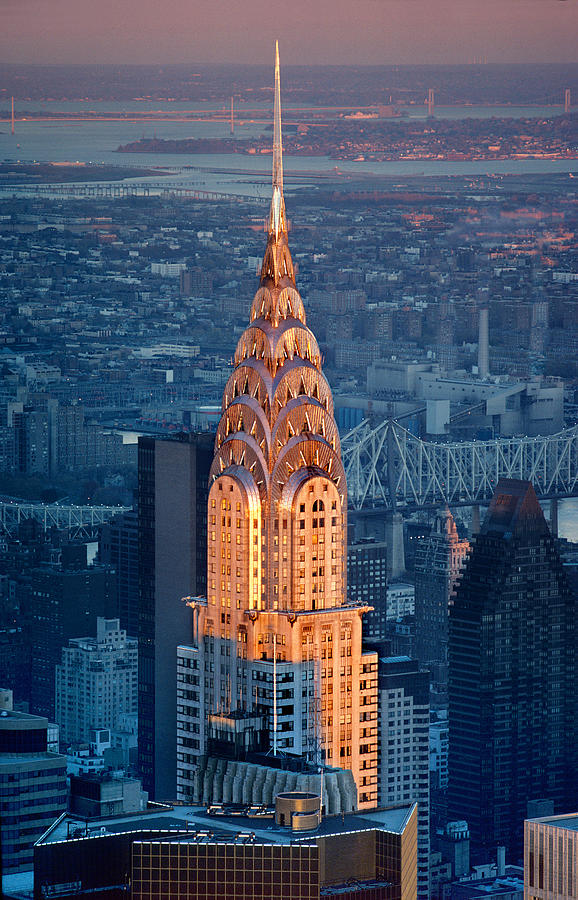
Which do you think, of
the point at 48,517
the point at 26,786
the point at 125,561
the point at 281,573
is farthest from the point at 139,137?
the point at 281,573

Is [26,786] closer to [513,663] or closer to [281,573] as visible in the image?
[281,573]

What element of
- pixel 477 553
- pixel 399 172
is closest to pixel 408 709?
pixel 477 553

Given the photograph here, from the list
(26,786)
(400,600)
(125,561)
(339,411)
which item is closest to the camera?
(26,786)

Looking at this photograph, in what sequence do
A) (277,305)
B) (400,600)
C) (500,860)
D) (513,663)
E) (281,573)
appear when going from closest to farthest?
(281,573), (277,305), (500,860), (400,600), (513,663)

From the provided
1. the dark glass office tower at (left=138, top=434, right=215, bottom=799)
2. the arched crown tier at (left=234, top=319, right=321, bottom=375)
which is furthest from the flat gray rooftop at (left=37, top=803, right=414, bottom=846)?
the dark glass office tower at (left=138, top=434, right=215, bottom=799)

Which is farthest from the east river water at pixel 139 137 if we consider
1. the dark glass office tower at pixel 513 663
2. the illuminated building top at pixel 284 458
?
the illuminated building top at pixel 284 458

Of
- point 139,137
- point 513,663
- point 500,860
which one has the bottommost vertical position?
point 500,860
